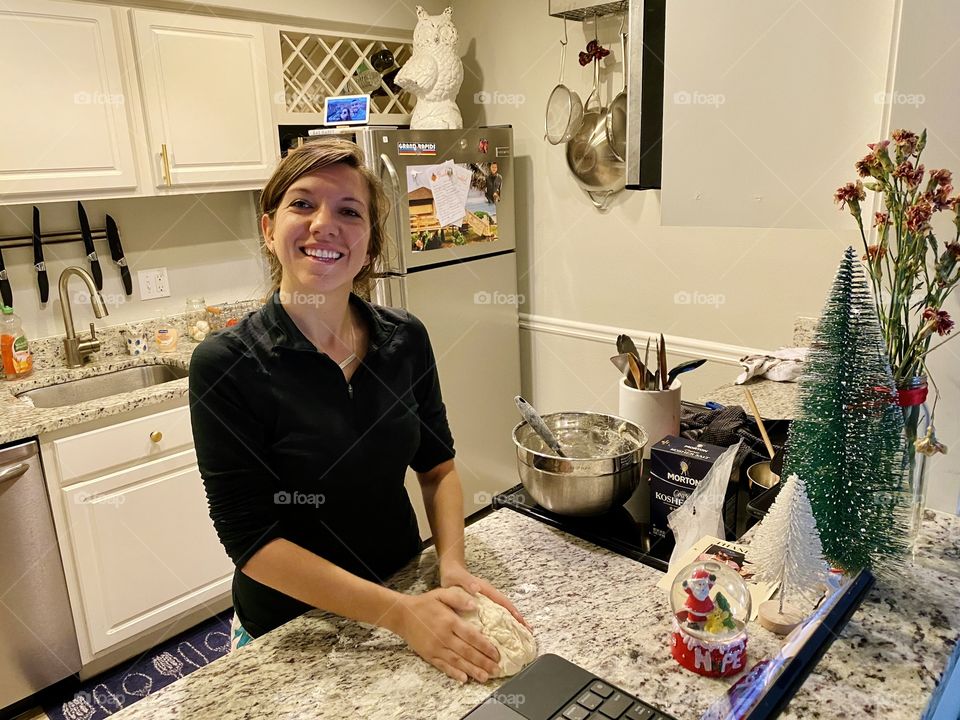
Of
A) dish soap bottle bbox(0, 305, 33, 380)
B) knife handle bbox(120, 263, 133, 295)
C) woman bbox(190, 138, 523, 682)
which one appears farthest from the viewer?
knife handle bbox(120, 263, 133, 295)

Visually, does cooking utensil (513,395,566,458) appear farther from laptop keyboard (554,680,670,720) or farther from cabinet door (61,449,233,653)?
cabinet door (61,449,233,653)

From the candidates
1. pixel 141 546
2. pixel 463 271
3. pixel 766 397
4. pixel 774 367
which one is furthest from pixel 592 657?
pixel 463 271

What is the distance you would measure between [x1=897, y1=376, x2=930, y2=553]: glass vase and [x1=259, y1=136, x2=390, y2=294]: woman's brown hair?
890 millimetres

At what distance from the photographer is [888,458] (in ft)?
2.64

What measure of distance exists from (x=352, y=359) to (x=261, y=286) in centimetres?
211

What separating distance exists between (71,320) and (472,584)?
223 cm

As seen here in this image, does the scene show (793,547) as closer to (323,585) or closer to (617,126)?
(323,585)

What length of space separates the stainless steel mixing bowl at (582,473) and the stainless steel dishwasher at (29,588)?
162 cm

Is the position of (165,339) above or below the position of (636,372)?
below

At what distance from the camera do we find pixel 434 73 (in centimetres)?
294

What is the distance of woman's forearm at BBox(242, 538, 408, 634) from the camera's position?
94 centimetres

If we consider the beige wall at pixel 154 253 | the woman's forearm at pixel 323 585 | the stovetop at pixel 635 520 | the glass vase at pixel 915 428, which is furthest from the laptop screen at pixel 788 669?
the beige wall at pixel 154 253

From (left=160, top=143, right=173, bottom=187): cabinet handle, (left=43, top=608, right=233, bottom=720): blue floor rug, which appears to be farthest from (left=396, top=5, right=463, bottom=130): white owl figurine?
(left=43, top=608, right=233, bottom=720): blue floor rug

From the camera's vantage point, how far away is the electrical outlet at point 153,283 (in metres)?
2.77
